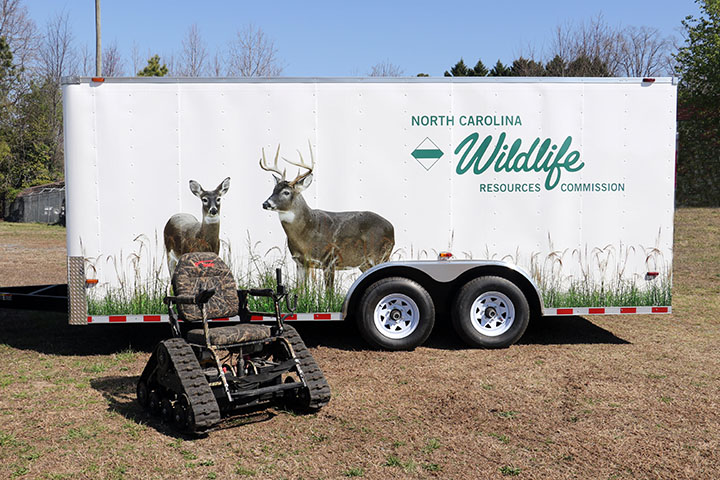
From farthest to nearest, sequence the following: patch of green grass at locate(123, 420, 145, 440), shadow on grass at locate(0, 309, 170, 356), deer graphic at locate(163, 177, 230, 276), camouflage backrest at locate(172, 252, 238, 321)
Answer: shadow on grass at locate(0, 309, 170, 356) → deer graphic at locate(163, 177, 230, 276) → camouflage backrest at locate(172, 252, 238, 321) → patch of green grass at locate(123, 420, 145, 440)

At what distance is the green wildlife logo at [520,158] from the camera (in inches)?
284

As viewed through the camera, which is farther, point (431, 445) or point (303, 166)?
point (303, 166)

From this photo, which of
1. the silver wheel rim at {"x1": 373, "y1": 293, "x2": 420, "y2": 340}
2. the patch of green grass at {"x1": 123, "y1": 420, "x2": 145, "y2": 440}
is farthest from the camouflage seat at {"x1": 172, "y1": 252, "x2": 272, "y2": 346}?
the silver wheel rim at {"x1": 373, "y1": 293, "x2": 420, "y2": 340}

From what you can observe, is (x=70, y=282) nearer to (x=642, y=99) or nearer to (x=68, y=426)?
(x=68, y=426)

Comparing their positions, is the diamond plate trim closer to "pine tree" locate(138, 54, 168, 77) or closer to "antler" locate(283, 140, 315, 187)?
"antler" locate(283, 140, 315, 187)

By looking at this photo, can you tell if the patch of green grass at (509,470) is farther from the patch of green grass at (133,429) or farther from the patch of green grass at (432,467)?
the patch of green grass at (133,429)

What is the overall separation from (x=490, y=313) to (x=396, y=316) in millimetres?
1077

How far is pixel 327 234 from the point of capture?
23.4 ft

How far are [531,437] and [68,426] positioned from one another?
3568 mm

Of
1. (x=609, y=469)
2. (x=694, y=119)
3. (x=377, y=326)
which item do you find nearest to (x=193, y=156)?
(x=377, y=326)

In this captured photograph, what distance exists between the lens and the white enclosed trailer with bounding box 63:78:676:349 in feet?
22.6

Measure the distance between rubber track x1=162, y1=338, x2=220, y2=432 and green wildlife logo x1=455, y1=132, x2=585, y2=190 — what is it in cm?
363

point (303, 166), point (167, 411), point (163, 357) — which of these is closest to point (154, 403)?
point (167, 411)

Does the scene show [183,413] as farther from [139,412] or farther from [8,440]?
[8,440]
